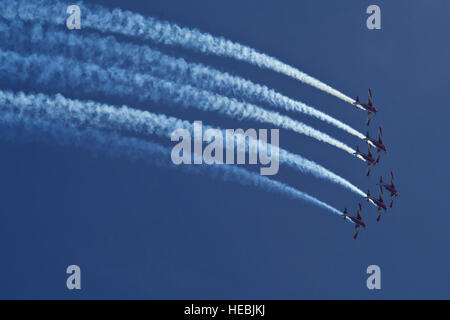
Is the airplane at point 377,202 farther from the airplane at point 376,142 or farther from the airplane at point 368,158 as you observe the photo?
the airplane at point 376,142

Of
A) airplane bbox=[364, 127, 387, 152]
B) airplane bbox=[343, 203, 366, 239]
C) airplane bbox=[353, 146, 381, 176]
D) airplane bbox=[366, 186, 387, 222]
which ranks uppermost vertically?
airplane bbox=[364, 127, 387, 152]

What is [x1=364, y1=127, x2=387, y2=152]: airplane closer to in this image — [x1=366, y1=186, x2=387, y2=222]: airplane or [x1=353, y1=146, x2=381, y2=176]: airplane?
[x1=353, y1=146, x2=381, y2=176]: airplane

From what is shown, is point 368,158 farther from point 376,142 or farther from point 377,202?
point 377,202

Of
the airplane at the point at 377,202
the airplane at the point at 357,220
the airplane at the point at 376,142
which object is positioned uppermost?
the airplane at the point at 376,142

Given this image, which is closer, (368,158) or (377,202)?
(368,158)

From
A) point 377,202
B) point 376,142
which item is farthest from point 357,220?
point 376,142

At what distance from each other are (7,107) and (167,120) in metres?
7.61

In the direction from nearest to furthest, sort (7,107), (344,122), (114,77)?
(7,107) → (114,77) → (344,122)

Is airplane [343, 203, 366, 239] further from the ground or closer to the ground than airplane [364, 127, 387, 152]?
closer to the ground

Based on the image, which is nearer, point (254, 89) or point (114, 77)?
point (114, 77)

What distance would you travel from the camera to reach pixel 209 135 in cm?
4609
